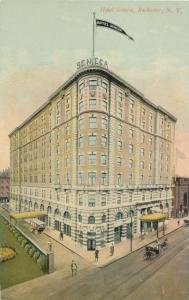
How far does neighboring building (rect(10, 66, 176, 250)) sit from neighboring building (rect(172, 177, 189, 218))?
1.68 feet

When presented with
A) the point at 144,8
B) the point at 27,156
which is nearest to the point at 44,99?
the point at 27,156

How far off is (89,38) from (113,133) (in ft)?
10.3

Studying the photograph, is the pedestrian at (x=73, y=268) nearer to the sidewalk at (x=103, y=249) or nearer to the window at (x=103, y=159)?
the sidewalk at (x=103, y=249)

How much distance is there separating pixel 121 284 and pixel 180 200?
4.01 m

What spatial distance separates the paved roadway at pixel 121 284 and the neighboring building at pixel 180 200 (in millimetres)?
2149

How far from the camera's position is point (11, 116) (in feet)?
27.6

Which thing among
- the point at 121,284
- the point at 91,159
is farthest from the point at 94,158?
the point at 121,284

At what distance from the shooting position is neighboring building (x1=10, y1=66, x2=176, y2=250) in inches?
304

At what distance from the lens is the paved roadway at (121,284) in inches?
290

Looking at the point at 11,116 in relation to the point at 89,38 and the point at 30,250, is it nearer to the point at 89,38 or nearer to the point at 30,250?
the point at 89,38

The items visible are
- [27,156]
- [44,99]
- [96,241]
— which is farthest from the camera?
[27,156]

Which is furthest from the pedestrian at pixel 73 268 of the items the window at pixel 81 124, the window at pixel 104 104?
the window at pixel 104 104

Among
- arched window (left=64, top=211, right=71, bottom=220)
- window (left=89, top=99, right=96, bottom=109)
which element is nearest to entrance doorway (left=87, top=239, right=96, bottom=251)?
arched window (left=64, top=211, right=71, bottom=220)

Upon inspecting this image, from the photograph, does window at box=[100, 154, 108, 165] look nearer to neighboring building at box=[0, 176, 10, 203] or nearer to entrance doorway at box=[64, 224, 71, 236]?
entrance doorway at box=[64, 224, 71, 236]
